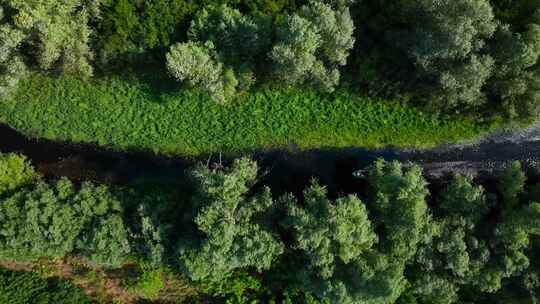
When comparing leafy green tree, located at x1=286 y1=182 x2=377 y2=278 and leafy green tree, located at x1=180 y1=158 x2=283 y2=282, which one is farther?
leafy green tree, located at x1=180 y1=158 x2=283 y2=282

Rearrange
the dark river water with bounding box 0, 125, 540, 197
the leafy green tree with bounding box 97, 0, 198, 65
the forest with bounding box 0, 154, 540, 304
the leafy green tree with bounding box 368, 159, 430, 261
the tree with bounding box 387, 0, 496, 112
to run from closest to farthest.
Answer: the tree with bounding box 387, 0, 496, 112, the leafy green tree with bounding box 368, 159, 430, 261, the forest with bounding box 0, 154, 540, 304, the leafy green tree with bounding box 97, 0, 198, 65, the dark river water with bounding box 0, 125, 540, 197

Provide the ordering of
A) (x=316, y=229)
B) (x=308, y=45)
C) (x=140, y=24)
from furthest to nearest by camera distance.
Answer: (x=140, y=24) → (x=316, y=229) → (x=308, y=45)

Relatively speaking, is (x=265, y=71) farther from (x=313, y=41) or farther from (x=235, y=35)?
(x=313, y=41)

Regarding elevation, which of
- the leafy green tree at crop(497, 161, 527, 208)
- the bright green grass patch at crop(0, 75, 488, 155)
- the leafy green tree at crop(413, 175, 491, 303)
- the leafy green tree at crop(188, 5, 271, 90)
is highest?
the leafy green tree at crop(188, 5, 271, 90)

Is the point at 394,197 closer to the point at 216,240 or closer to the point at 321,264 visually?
the point at 321,264

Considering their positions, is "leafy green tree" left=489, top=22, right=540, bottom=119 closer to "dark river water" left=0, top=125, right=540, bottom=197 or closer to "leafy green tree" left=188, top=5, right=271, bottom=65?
"dark river water" left=0, top=125, right=540, bottom=197

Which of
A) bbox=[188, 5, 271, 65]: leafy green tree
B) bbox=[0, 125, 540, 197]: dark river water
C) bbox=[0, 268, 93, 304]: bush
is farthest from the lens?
bbox=[0, 268, 93, 304]: bush

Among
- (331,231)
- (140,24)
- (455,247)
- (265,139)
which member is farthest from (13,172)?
(455,247)

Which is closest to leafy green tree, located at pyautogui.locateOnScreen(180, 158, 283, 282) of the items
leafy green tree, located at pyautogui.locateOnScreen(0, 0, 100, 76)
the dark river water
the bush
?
the dark river water
